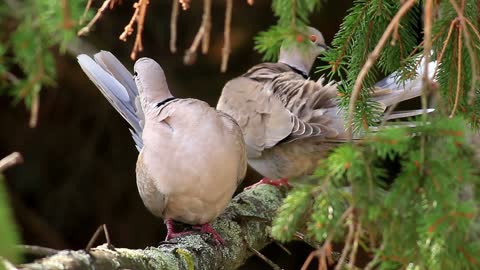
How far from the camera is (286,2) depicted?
160 cm

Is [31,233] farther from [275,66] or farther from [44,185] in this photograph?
[275,66]

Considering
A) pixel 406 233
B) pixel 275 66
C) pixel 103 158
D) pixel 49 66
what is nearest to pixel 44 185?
pixel 103 158

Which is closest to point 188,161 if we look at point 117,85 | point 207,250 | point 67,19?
point 207,250

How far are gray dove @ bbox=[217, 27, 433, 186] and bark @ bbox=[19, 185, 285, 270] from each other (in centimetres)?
13

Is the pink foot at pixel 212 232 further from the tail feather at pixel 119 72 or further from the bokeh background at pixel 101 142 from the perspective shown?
the bokeh background at pixel 101 142

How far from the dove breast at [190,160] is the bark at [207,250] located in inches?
4.8

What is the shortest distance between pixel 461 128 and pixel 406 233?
7.8 inches

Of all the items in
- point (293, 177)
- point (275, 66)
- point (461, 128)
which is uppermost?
point (461, 128)

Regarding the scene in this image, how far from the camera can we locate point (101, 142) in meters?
5.26

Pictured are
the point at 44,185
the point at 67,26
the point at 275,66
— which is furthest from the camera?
the point at 44,185

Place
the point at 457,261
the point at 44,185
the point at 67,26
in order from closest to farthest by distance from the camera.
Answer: the point at 457,261
the point at 67,26
the point at 44,185

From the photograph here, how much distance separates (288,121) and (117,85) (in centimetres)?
65

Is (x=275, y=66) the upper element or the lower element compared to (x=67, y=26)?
lower

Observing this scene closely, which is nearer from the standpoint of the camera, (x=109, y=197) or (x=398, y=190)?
(x=398, y=190)
